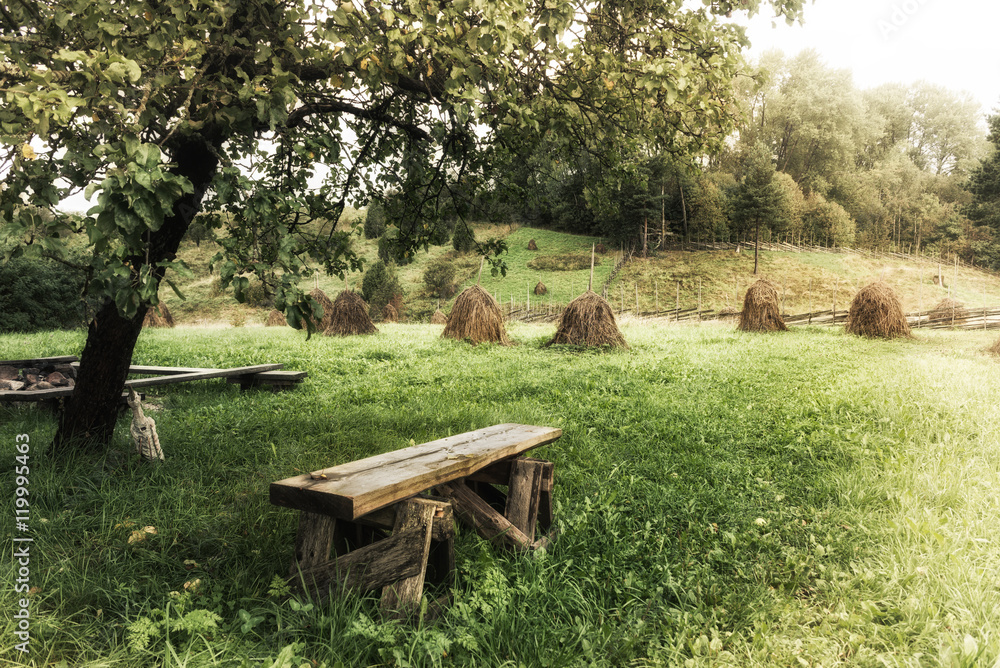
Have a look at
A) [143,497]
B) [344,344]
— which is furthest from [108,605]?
[344,344]

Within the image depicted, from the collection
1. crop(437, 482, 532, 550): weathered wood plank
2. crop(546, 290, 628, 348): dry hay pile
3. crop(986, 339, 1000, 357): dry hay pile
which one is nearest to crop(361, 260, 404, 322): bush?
crop(546, 290, 628, 348): dry hay pile

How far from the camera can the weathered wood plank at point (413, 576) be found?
2.12 meters

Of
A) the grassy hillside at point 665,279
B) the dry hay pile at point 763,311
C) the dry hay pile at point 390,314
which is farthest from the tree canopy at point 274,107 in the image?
the grassy hillside at point 665,279

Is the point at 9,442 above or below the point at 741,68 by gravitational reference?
below

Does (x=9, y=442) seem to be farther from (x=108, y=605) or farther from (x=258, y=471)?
(x=108, y=605)

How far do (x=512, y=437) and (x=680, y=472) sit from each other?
1.77 metres

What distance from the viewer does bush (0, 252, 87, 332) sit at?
57.9ft

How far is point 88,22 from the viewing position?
2215mm

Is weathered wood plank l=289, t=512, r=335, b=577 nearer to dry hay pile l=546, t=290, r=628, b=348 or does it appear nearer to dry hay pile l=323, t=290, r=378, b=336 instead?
dry hay pile l=546, t=290, r=628, b=348

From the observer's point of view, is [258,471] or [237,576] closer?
[237,576]

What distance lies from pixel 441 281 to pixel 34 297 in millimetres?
15805

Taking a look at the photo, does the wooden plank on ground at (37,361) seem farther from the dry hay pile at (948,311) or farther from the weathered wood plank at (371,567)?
the dry hay pile at (948,311)

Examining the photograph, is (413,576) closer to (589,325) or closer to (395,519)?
(395,519)

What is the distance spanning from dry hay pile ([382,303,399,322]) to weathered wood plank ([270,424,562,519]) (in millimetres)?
19565
